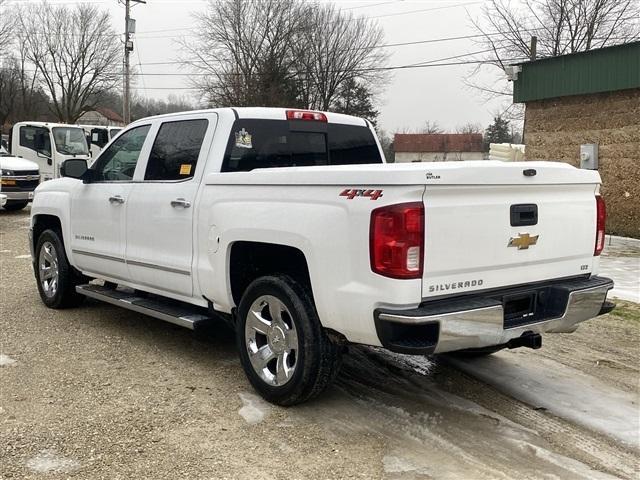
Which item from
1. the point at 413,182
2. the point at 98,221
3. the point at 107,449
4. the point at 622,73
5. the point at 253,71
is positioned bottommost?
the point at 107,449

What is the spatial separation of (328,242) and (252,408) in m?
1.31

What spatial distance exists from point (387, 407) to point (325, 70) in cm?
4885

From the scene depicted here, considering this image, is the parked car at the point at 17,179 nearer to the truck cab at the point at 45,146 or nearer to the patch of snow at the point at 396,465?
the truck cab at the point at 45,146

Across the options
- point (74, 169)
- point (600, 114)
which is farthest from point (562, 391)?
point (600, 114)

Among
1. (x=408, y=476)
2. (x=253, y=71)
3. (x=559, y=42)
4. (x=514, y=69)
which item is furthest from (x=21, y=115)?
(x=408, y=476)

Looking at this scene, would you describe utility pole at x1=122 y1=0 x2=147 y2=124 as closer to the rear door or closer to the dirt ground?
the dirt ground

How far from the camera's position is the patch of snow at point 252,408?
4047mm

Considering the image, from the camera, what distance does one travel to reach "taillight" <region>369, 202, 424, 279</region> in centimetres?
335

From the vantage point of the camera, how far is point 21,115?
2217 inches

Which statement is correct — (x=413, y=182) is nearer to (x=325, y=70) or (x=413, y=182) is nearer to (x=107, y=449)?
(x=107, y=449)

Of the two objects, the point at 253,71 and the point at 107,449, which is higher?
the point at 253,71

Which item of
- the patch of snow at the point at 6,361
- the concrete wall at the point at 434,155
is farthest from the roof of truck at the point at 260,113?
the concrete wall at the point at 434,155

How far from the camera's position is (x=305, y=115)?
527 cm

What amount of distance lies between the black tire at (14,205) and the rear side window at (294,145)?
46.5 feet
